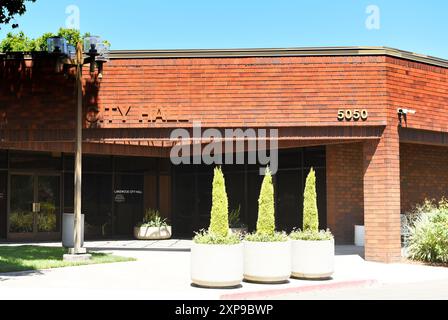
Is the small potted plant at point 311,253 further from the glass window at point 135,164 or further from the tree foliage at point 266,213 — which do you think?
the glass window at point 135,164

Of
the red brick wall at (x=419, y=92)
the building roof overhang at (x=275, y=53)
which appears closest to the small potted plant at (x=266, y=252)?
the building roof overhang at (x=275, y=53)

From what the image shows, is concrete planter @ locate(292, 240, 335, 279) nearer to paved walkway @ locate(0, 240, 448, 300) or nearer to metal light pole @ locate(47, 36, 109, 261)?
paved walkway @ locate(0, 240, 448, 300)

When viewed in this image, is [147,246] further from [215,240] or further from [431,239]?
[215,240]

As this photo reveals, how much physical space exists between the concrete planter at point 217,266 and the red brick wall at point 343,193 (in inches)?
371

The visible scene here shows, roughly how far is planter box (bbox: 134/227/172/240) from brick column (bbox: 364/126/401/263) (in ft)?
32.1

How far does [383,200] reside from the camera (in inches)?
601

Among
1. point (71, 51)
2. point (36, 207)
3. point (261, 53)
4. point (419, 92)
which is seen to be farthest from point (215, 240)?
point (36, 207)

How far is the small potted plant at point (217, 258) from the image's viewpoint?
33.2 feet

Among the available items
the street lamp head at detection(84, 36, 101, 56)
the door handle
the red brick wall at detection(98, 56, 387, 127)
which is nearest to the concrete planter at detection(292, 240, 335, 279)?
the red brick wall at detection(98, 56, 387, 127)

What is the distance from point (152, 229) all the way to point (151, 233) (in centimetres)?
16

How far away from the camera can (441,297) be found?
382 inches

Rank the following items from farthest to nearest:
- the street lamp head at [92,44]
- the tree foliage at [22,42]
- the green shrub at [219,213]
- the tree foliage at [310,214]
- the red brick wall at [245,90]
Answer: the tree foliage at [22,42], the red brick wall at [245,90], the street lamp head at [92,44], the tree foliage at [310,214], the green shrub at [219,213]

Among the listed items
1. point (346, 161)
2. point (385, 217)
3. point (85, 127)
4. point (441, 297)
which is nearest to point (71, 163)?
point (85, 127)
